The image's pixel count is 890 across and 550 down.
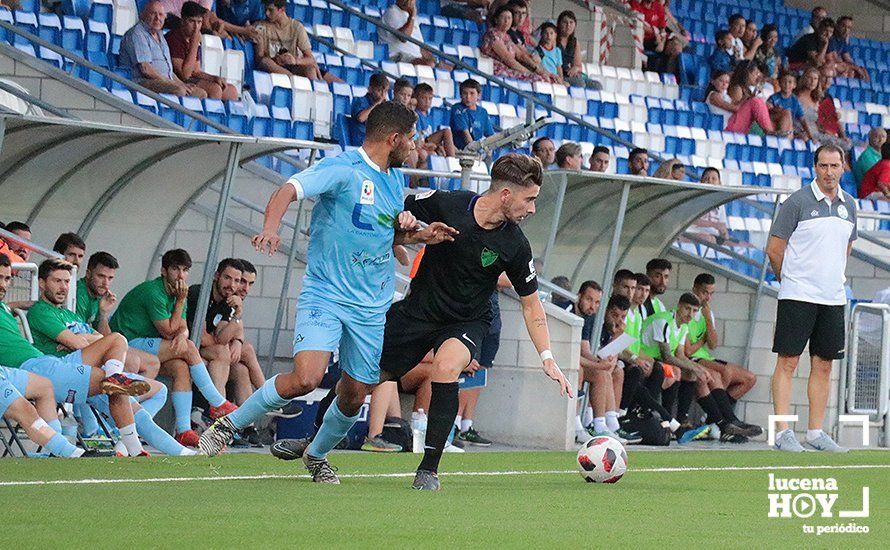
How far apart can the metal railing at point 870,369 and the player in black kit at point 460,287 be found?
739 centimetres

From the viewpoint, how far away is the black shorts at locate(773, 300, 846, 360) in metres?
12.2

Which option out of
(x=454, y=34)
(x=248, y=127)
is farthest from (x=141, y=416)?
(x=454, y=34)

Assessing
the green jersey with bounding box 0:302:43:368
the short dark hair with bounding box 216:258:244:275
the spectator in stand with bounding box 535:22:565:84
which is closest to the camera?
the green jersey with bounding box 0:302:43:368

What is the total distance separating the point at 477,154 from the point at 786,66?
16.0m

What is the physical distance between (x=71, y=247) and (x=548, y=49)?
12.1m

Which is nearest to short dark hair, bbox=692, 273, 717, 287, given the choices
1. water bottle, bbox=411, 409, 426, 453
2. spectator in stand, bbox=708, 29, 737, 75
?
water bottle, bbox=411, 409, 426, 453

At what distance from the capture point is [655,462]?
11.4 metres

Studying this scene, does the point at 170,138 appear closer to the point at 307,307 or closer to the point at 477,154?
the point at 477,154

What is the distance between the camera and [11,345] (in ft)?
33.3

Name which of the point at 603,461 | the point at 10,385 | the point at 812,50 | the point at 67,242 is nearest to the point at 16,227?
the point at 67,242

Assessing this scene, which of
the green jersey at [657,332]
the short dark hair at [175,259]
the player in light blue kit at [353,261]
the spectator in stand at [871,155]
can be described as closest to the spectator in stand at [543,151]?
the green jersey at [657,332]

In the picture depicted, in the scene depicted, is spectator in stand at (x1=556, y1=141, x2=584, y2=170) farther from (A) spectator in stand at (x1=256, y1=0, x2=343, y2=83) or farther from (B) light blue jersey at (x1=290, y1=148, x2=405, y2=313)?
(B) light blue jersey at (x1=290, y1=148, x2=405, y2=313)

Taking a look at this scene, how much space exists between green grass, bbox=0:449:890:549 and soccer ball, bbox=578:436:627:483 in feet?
0.36

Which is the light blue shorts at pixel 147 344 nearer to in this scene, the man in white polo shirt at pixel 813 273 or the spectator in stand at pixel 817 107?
the man in white polo shirt at pixel 813 273
